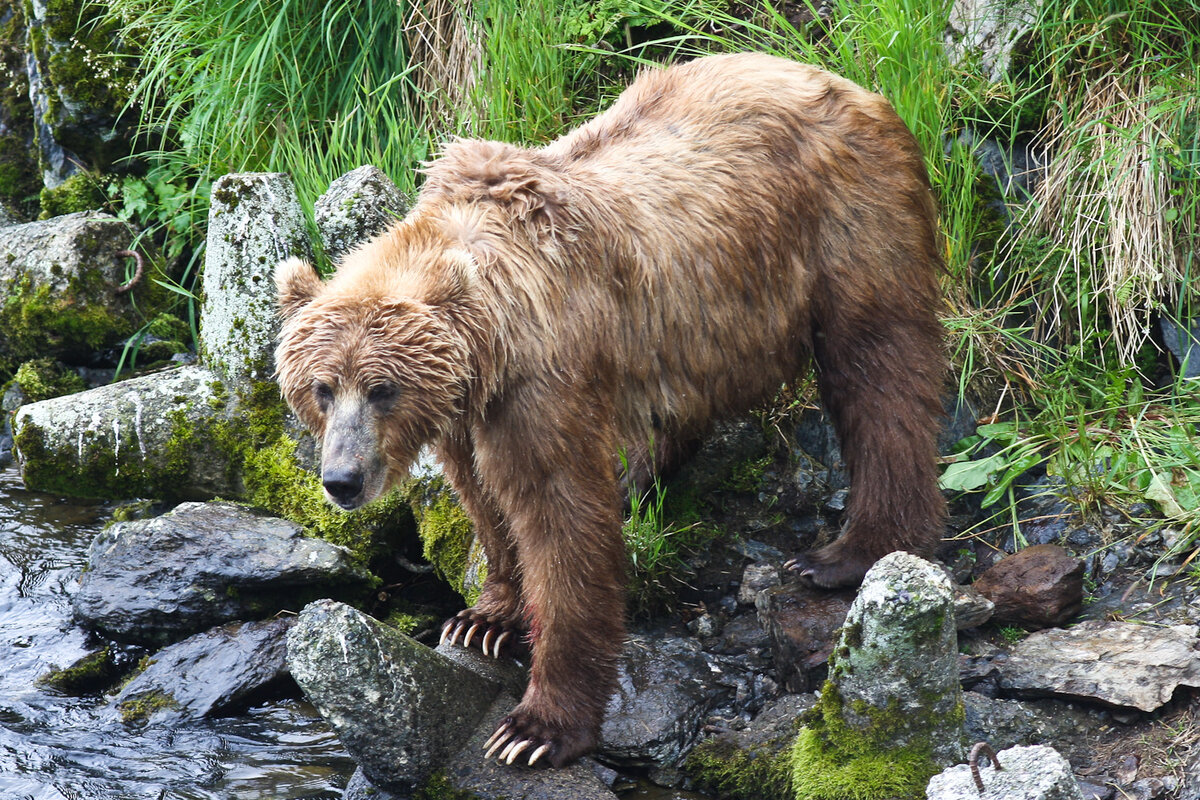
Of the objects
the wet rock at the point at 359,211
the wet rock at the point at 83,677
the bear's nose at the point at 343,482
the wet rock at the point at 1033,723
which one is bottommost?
the wet rock at the point at 83,677

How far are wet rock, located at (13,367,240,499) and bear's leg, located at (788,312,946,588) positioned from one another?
3.09 m

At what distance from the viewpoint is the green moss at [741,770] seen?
3.93 meters

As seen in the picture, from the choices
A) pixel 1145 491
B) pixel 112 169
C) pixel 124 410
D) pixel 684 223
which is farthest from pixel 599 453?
pixel 112 169

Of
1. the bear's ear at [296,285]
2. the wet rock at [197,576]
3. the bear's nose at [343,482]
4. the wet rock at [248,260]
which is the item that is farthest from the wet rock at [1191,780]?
the wet rock at [248,260]

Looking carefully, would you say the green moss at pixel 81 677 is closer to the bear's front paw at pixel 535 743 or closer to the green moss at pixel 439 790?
the green moss at pixel 439 790

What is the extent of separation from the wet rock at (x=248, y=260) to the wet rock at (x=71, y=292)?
166 cm

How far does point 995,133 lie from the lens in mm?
5746

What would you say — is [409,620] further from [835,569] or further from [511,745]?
[835,569]

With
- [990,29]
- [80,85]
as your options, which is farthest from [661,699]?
[80,85]

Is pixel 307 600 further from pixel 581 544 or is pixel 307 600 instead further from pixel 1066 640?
pixel 1066 640

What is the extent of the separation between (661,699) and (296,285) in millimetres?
1946

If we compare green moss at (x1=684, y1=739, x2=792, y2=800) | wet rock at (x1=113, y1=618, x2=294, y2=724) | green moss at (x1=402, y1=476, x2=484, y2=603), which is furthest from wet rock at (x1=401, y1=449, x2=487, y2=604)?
green moss at (x1=684, y1=739, x2=792, y2=800)

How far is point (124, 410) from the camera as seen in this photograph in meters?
6.04

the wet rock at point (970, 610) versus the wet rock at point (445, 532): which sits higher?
the wet rock at point (970, 610)
